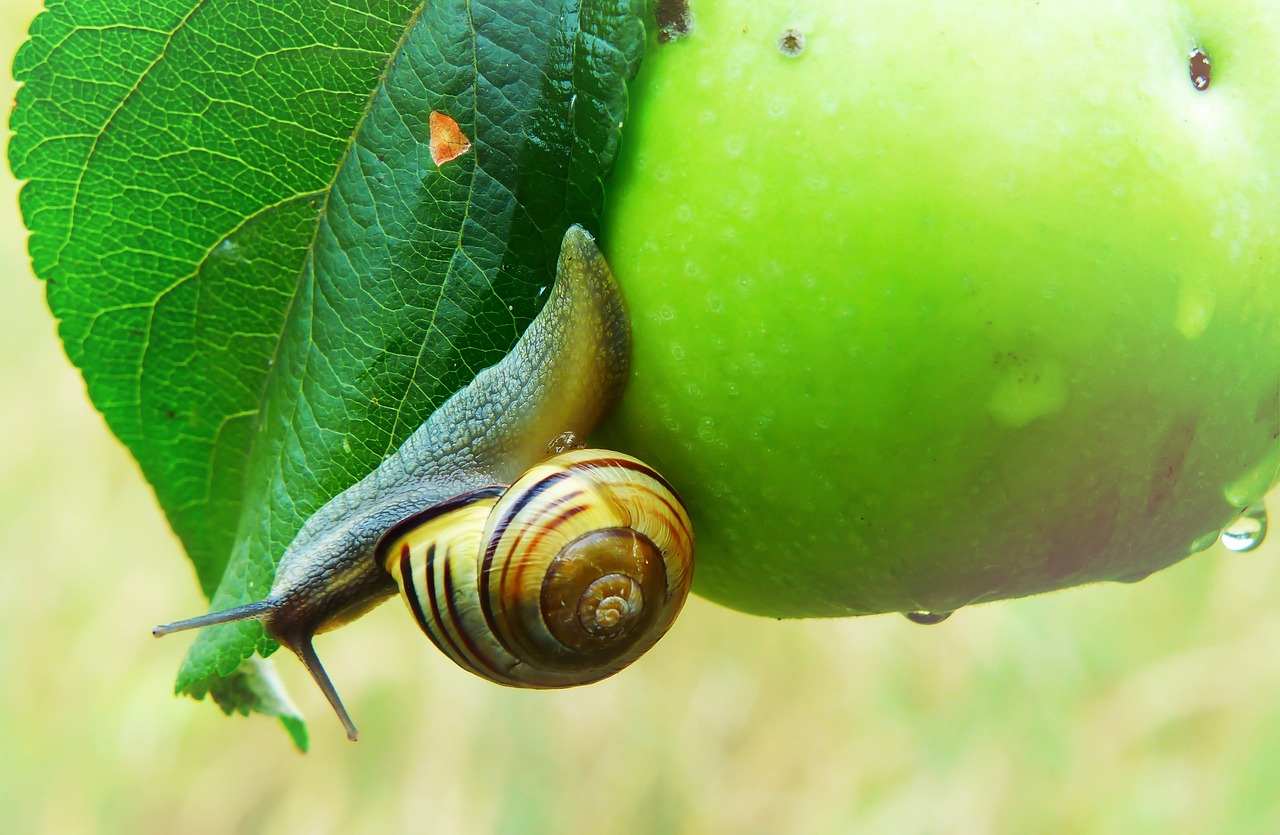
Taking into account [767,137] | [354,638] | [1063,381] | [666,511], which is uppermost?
[767,137]

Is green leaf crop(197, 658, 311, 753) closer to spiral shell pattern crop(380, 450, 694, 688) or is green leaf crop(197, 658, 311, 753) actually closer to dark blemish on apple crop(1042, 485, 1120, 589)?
spiral shell pattern crop(380, 450, 694, 688)

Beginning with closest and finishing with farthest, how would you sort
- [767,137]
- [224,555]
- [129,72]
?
[767,137] < [129,72] < [224,555]

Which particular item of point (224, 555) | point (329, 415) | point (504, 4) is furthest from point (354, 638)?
point (504, 4)

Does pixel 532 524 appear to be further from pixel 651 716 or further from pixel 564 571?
pixel 651 716

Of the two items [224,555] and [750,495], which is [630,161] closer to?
[750,495]

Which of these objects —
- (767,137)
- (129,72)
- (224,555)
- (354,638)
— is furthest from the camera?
(354,638)

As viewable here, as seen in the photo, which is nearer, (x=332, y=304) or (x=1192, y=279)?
(x=1192, y=279)

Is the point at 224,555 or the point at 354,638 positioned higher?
the point at 224,555

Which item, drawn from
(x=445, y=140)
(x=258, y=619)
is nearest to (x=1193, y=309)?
(x=445, y=140)

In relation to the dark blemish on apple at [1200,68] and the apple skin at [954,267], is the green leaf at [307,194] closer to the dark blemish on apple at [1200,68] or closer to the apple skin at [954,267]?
the apple skin at [954,267]

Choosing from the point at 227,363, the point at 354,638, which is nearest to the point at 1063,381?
the point at 227,363
